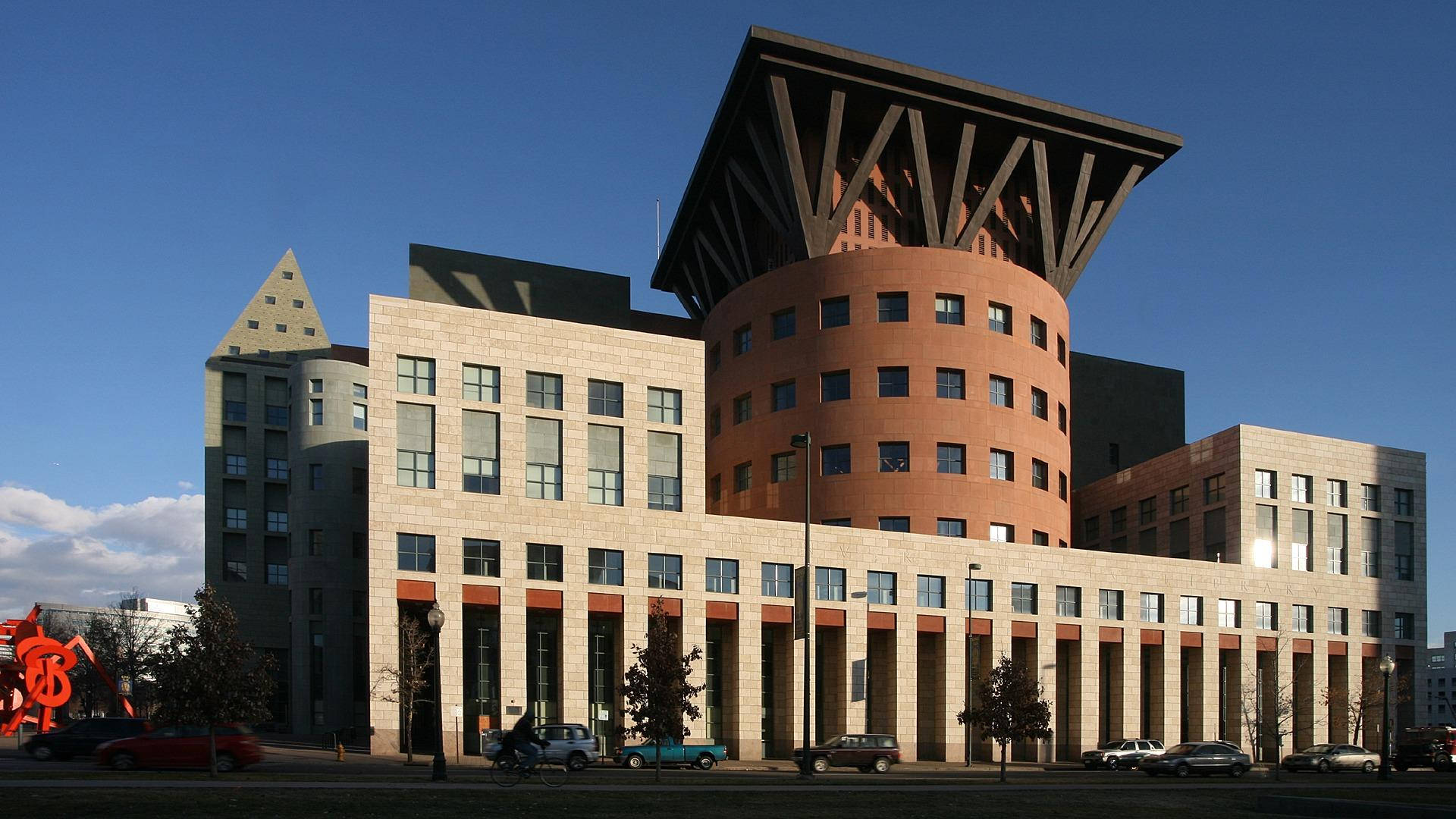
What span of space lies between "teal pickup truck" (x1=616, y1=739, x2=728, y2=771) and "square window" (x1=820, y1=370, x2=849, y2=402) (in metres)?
30.0

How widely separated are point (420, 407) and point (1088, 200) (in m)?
54.3

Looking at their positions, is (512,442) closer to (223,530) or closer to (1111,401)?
(223,530)

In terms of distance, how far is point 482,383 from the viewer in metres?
62.9

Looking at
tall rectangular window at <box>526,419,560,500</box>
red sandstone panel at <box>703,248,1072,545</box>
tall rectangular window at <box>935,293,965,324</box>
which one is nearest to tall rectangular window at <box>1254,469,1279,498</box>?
red sandstone panel at <box>703,248,1072,545</box>

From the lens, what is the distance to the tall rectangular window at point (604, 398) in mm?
64875

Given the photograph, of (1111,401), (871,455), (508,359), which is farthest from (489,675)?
(1111,401)

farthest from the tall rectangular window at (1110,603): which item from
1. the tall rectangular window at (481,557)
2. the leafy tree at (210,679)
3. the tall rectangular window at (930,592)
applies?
the leafy tree at (210,679)

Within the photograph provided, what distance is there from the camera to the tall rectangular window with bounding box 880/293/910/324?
78.3 m

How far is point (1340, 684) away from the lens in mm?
80938

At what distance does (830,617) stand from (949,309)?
2200 centimetres

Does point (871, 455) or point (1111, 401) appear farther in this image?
point (1111, 401)

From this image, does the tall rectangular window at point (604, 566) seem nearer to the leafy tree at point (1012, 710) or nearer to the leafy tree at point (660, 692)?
the leafy tree at point (660, 692)

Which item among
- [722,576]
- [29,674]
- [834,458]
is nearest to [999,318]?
[834,458]

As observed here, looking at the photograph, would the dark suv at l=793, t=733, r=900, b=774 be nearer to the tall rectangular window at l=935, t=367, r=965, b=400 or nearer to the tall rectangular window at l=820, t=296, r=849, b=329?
the tall rectangular window at l=935, t=367, r=965, b=400
